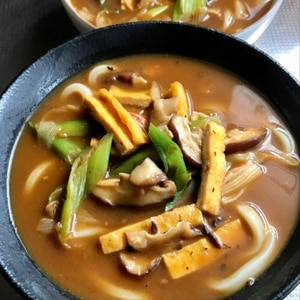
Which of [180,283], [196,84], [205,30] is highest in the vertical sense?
[205,30]

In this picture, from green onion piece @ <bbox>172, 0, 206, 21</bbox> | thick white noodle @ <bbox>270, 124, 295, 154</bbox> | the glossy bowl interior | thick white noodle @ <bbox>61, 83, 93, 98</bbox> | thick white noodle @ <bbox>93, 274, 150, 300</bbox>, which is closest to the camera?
thick white noodle @ <bbox>93, 274, 150, 300</bbox>

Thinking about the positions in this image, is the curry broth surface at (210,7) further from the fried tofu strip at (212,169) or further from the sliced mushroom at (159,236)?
the sliced mushroom at (159,236)

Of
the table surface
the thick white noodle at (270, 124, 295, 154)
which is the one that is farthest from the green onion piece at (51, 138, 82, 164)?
the table surface

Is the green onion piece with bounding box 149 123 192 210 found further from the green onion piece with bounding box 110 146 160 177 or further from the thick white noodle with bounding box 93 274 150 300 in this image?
the thick white noodle with bounding box 93 274 150 300

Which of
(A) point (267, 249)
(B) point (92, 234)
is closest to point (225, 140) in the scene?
(A) point (267, 249)

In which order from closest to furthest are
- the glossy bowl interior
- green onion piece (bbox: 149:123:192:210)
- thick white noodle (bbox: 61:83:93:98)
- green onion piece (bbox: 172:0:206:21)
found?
green onion piece (bbox: 149:123:192:210) < thick white noodle (bbox: 61:83:93:98) < the glossy bowl interior < green onion piece (bbox: 172:0:206:21)

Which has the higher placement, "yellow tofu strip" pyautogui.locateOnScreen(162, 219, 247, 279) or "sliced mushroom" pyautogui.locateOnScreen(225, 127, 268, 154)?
"sliced mushroom" pyautogui.locateOnScreen(225, 127, 268, 154)

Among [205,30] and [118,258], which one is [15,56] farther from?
[118,258]
